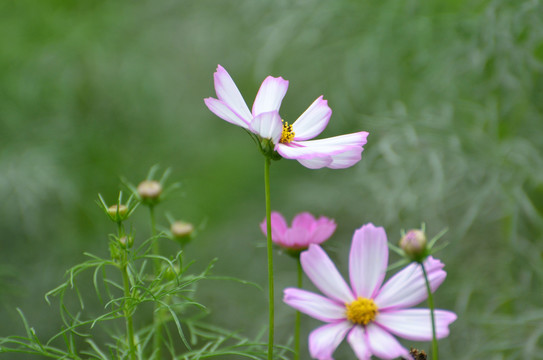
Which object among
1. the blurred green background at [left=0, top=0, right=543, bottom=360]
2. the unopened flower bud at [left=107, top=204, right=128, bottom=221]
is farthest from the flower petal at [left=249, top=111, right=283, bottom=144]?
the blurred green background at [left=0, top=0, right=543, bottom=360]

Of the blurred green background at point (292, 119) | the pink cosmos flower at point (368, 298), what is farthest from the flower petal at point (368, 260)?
the blurred green background at point (292, 119)

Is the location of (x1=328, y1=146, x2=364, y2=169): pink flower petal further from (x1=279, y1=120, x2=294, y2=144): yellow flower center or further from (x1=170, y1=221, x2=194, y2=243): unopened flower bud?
(x1=170, y1=221, x2=194, y2=243): unopened flower bud

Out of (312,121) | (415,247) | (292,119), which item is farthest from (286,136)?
(292,119)

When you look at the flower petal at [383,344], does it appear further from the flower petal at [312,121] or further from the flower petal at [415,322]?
the flower petal at [312,121]

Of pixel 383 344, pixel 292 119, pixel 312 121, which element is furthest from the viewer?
pixel 292 119

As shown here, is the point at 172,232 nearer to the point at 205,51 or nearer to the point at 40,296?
the point at 40,296

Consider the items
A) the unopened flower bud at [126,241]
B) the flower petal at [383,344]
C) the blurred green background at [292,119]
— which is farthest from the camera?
the blurred green background at [292,119]

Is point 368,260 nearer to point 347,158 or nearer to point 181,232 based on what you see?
point 347,158
